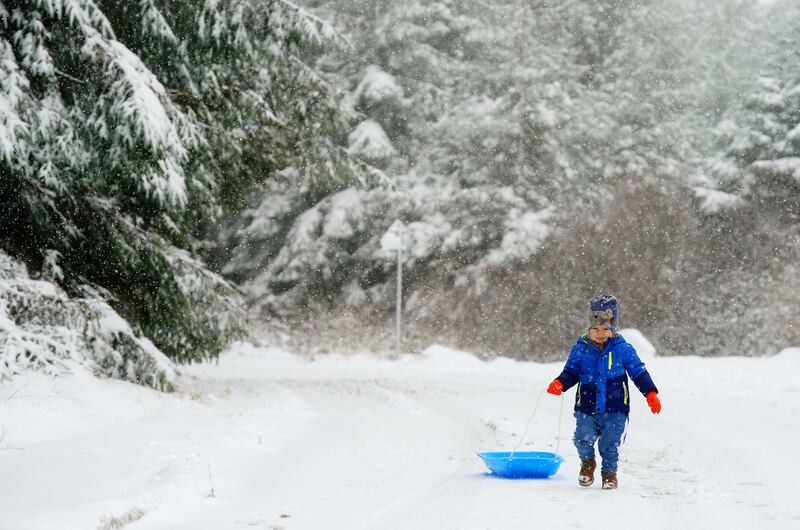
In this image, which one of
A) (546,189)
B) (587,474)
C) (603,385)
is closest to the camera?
(587,474)

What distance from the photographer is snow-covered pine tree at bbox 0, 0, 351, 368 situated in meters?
10.7

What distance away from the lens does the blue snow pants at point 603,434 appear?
22.3 feet

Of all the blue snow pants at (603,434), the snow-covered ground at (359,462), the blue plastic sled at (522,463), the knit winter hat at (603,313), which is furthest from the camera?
the blue plastic sled at (522,463)

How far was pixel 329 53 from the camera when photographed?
114 feet

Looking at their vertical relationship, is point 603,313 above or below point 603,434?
above

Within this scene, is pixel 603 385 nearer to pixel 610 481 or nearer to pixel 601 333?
pixel 601 333

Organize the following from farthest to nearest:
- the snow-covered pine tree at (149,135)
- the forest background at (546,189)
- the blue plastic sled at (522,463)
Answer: the forest background at (546,189), the snow-covered pine tree at (149,135), the blue plastic sled at (522,463)

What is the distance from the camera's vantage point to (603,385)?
6871 mm

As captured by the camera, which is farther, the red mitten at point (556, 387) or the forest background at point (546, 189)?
the forest background at point (546, 189)

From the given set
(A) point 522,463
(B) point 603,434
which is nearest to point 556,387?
(B) point 603,434

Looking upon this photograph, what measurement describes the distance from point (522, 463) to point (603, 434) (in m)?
0.66

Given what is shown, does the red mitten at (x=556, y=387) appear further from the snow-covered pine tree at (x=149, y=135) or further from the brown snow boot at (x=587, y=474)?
the snow-covered pine tree at (x=149, y=135)

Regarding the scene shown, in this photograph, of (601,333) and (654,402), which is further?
(601,333)

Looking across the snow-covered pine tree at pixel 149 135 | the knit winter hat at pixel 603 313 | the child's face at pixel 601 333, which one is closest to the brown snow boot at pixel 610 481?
the child's face at pixel 601 333
